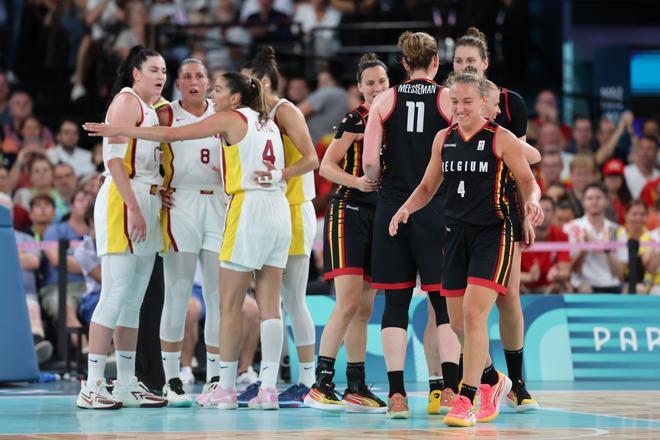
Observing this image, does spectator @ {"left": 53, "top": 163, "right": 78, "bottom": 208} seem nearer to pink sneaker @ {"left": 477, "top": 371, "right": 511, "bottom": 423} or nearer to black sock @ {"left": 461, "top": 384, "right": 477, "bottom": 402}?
→ pink sneaker @ {"left": 477, "top": 371, "right": 511, "bottom": 423}

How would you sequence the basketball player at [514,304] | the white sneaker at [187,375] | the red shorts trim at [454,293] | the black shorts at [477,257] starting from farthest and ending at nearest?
the white sneaker at [187,375] → the basketball player at [514,304] → the red shorts trim at [454,293] → the black shorts at [477,257]

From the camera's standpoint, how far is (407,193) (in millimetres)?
8055

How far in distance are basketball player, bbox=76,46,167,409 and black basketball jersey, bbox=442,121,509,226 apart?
2177mm

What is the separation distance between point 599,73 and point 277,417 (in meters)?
12.9

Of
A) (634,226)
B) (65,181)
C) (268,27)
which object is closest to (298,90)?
(268,27)

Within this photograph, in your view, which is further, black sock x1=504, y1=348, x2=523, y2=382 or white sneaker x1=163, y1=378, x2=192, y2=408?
white sneaker x1=163, y1=378, x2=192, y2=408

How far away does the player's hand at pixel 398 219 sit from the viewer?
765cm

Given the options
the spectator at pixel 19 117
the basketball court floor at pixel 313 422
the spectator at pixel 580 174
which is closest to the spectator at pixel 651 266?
the spectator at pixel 580 174

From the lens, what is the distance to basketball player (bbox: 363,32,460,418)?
26.0ft

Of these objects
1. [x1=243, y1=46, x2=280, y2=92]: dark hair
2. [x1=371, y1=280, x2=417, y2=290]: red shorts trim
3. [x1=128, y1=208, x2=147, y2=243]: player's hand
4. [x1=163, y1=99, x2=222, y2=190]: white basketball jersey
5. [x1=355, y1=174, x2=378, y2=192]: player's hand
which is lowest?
[x1=371, y1=280, x2=417, y2=290]: red shorts trim

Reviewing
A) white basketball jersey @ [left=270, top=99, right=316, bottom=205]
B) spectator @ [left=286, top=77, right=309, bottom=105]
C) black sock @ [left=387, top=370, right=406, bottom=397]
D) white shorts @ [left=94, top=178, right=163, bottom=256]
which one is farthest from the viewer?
spectator @ [left=286, top=77, right=309, bottom=105]

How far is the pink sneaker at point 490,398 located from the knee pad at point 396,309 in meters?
0.63

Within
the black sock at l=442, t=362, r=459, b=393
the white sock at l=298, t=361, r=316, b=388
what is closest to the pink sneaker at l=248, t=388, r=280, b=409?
the white sock at l=298, t=361, r=316, b=388

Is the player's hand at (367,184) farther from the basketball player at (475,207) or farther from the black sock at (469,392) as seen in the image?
the black sock at (469,392)
